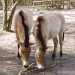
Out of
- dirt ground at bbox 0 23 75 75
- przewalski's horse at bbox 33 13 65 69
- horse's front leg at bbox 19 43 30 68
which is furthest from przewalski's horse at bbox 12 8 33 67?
dirt ground at bbox 0 23 75 75

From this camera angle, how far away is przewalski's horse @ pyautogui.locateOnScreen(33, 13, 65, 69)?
4926 millimetres

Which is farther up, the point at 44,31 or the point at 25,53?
the point at 44,31

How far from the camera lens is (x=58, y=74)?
489cm

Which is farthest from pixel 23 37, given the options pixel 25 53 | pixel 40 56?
pixel 40 56

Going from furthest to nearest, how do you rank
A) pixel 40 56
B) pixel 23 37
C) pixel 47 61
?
pixel 47 61, pixel 23 37, pixel 40 56

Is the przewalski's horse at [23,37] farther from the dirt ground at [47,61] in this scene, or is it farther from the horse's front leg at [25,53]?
the dirt ground at [47,61]

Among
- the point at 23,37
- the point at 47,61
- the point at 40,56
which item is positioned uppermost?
the point at 23,37

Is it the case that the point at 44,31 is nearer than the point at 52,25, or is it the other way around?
the point at 44,31

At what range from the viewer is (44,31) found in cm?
524

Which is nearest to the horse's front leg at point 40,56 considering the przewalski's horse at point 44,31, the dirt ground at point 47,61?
the przewalski's horse at point 44,31

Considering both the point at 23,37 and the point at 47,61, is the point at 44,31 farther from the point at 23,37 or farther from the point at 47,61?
the point at 47,61

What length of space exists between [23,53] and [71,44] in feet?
9.36

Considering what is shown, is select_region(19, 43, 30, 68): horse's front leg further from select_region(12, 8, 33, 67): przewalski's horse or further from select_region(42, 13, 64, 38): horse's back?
select_region(42, 13, 64, 38): horse's back

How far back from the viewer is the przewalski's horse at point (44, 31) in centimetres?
493
